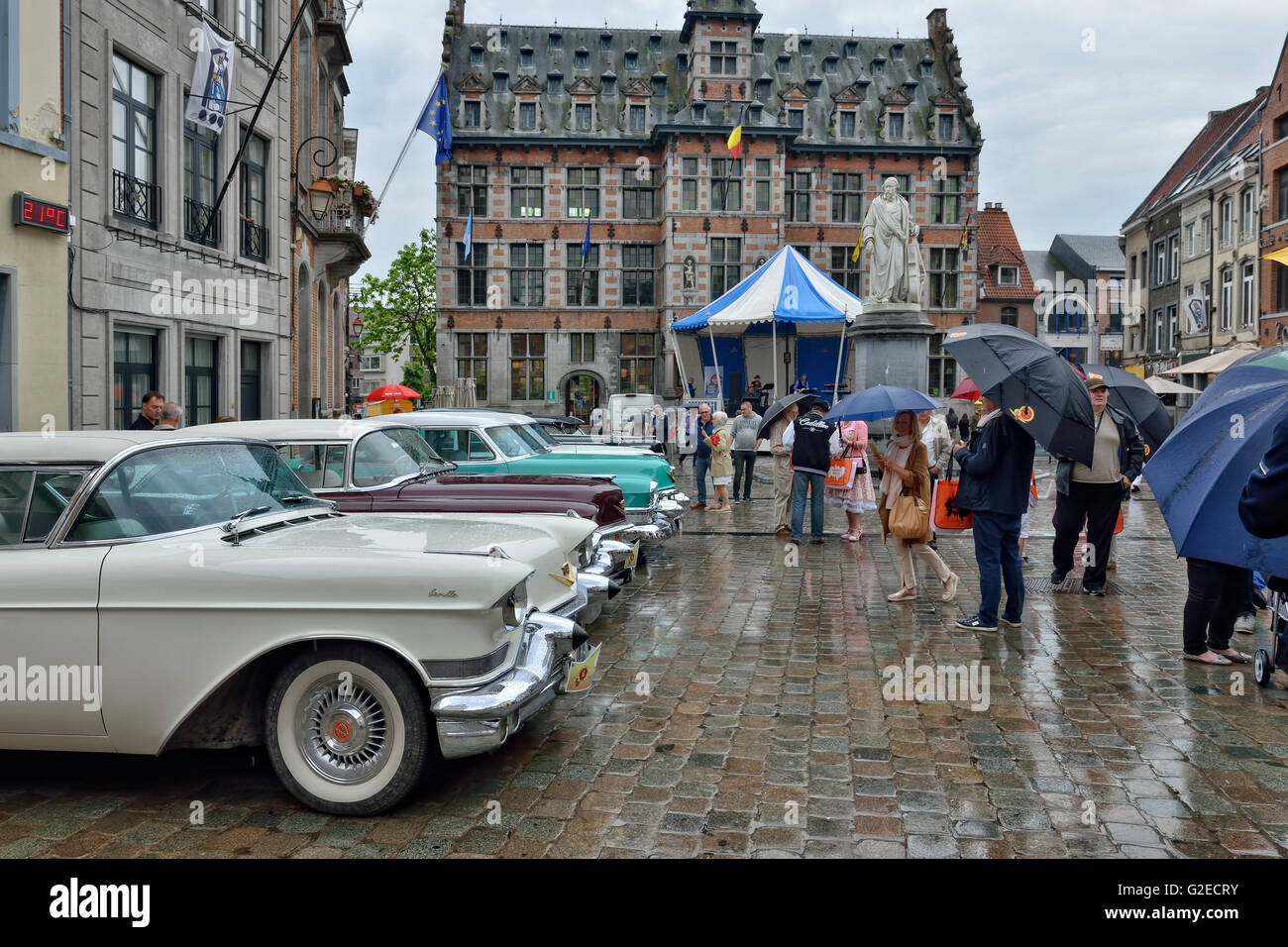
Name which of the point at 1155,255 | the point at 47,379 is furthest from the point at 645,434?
the point at 1155,255

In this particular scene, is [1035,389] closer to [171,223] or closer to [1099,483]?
[1099,483]

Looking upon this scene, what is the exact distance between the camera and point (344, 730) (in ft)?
14.1

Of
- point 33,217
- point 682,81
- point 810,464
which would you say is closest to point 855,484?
point 810,464

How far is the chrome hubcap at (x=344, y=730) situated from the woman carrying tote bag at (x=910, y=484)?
18.5ft

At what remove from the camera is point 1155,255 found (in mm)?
48281

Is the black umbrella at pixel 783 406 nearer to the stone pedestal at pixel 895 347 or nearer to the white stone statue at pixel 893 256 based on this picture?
the stone pedestal at pixel 895 347

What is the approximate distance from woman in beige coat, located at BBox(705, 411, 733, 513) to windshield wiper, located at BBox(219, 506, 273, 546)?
11809mm

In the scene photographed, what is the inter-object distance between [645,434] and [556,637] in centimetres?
2236

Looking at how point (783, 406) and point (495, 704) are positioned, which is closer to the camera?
point (495, 704)

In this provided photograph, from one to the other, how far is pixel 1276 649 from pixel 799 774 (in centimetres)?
331

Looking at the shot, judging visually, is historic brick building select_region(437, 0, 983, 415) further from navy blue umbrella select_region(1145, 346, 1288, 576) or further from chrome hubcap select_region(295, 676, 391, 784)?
chrome hubcap select_region(295, 676, 391, 784)

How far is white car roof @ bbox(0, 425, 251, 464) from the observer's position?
4.71 m

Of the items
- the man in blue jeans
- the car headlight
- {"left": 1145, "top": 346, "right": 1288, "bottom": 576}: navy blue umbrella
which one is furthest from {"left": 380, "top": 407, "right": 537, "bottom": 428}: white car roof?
{"left": 1145, "top": 346, "right": 1288, "bottom": 576}: navy blue umbrella

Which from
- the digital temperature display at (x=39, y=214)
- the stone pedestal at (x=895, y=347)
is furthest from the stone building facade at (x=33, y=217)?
the stone pedestal at (x=895, y=347)
